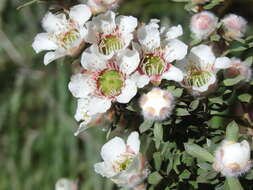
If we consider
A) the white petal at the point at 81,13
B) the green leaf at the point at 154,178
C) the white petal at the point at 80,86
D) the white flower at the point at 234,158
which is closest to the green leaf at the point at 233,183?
the white flower at the point at 234,158

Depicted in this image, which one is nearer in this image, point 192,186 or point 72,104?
point 192,186

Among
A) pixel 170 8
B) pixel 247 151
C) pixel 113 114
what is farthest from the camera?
pixel 170 8

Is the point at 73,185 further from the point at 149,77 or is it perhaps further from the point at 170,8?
the point at 170,8

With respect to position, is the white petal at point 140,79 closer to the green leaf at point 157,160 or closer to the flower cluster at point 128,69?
the flower cluster at point 128,69

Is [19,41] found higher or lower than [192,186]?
lower

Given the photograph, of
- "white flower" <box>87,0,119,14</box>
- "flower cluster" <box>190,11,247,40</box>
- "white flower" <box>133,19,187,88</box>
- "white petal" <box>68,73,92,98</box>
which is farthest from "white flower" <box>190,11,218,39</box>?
"white petal" <box>68,73,92,98</box>

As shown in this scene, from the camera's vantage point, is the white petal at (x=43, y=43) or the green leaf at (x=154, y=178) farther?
the white petal at (x=43, y=43)

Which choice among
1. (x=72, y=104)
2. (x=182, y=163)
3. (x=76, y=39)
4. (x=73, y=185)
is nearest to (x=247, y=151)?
(x=182, y=163)
